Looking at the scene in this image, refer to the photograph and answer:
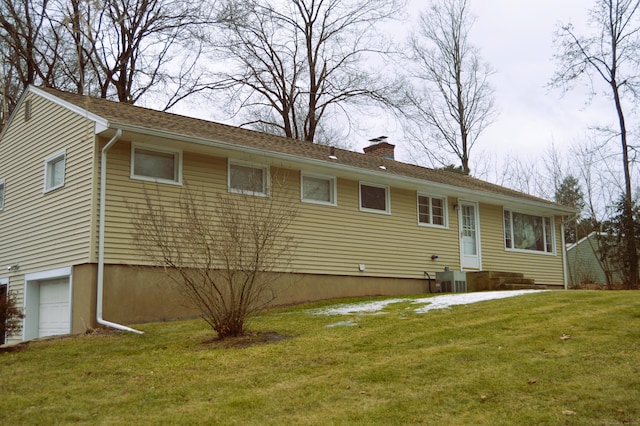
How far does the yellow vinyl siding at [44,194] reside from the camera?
12172 millimetres

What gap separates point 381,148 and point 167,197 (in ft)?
31.4

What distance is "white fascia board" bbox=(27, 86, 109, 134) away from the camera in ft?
38.1

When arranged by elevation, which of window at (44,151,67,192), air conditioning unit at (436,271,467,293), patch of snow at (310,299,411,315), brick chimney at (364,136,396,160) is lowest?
patch of snow at (310,299,411,315)

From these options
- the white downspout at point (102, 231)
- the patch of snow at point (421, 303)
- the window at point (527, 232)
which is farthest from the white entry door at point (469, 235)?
the white downspout at point (102, 231)

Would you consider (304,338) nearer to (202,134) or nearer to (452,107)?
(202,134)

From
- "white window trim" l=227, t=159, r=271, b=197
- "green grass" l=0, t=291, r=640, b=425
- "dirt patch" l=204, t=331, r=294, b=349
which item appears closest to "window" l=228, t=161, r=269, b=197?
"white window trim" l=227, t=159, r=271, b=197

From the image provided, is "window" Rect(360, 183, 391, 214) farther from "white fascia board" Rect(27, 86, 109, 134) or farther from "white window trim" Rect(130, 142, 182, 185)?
"white fascia board" Rect(27, 86, 109, 134)

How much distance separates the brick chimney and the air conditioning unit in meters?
5.12

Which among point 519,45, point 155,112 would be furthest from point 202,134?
point 519,45

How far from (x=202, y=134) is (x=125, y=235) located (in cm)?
262

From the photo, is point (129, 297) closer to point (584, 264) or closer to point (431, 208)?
point (431, 208)

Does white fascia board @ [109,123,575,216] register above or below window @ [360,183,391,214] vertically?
above

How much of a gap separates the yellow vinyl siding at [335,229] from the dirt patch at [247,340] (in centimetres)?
358

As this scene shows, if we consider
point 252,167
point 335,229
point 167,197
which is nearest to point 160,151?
point 167,197
